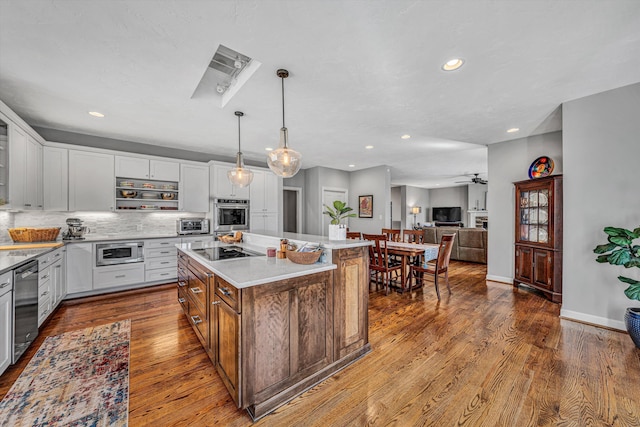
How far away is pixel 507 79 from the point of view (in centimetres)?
255

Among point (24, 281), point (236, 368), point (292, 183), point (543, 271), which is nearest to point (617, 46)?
point (543, 271)

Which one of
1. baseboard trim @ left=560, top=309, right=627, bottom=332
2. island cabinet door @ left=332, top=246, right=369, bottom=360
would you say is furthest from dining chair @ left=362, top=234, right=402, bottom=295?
baseboard trim @ left=560, top=309, right=627, bottom=332

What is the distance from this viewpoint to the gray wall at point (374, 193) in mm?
7000

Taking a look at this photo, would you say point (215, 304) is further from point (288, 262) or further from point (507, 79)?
point (507, 79)

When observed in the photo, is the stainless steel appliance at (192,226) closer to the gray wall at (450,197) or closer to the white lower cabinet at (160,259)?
the white lower cabinet at (160,259)

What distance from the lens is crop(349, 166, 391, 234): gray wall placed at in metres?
7.00

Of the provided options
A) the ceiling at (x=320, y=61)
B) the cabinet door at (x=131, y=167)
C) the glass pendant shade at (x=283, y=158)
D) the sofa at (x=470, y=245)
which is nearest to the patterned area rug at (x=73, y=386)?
the glass pendant shade at (x=283, y=158)

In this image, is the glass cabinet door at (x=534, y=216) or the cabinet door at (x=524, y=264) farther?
the cabinet door at (x=524, y=264)

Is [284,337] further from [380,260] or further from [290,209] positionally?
[290,209]

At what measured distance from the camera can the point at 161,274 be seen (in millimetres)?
4496

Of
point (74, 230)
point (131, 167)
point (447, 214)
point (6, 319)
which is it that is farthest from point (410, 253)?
point (447, 214)

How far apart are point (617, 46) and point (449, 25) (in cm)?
152

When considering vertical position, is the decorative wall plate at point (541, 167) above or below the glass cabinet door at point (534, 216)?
above

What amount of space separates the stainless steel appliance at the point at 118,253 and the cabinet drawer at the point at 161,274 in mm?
277
